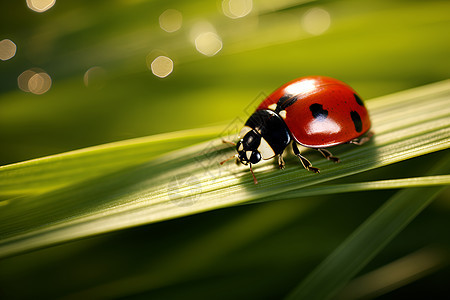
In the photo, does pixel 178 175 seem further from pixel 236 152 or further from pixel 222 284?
pixel 222 284

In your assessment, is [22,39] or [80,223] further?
[22,39]

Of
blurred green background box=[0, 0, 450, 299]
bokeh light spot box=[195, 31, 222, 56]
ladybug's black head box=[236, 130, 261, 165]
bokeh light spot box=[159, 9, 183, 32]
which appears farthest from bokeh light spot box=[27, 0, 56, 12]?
ladybug's black head box=[236, 130, 261, 165]

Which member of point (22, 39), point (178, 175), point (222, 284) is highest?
point (22, 39)

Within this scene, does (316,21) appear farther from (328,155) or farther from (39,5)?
(39,5)

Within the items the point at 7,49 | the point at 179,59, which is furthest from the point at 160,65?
the point at 7,49

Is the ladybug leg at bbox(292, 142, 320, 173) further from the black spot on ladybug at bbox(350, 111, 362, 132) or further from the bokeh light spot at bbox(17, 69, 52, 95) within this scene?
the bokeh light spot at bbox(17, 69, 52, 95)

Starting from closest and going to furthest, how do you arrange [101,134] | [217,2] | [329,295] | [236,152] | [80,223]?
[80,223], [329,295], [236,152], [101,134], [217,2]

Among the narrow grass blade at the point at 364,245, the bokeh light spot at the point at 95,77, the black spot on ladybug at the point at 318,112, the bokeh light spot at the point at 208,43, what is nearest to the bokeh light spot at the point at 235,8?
the bokeh light spot at the point at 208,43

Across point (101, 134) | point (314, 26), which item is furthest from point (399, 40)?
point (101, 134)
